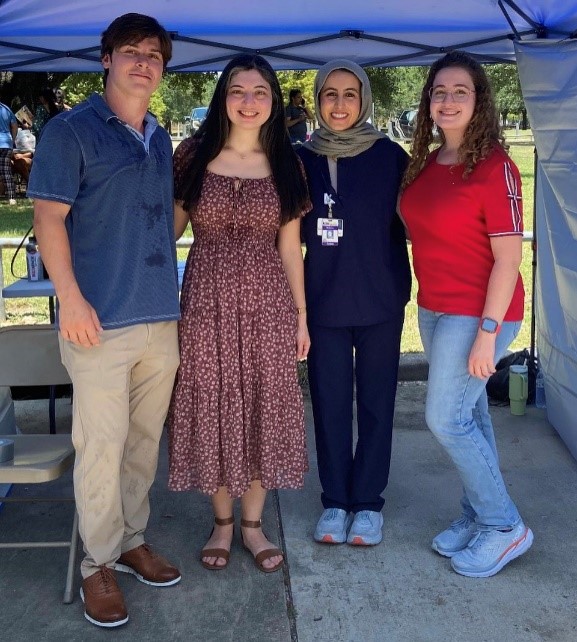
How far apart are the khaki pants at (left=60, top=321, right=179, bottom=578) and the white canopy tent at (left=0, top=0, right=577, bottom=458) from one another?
5.68 ft

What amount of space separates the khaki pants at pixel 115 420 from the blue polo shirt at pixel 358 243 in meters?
0.61

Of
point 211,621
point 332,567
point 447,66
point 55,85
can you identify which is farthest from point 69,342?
point 55,85

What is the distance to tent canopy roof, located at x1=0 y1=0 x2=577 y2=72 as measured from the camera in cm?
377

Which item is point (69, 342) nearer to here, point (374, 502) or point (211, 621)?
point (211, 621)

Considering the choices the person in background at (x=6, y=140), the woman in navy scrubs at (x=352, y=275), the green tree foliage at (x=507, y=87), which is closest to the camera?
the woman in navy scrubs at (x=352, y=275)

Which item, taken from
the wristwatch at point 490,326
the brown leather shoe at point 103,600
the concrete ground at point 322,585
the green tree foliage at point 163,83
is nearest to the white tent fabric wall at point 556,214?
the concrete ground at point 322,585

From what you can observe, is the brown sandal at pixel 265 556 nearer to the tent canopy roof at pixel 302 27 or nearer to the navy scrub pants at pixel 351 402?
A: the navy scrub pants at pixel 351 402

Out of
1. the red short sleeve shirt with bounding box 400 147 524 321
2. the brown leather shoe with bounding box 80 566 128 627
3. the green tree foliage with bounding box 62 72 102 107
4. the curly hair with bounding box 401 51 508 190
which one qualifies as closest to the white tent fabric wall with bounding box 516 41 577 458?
the curly hair with bounding box 401 51 508 190

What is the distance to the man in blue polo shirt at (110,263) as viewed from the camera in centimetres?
254

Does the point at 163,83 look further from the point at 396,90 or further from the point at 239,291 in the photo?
the point at 239,291

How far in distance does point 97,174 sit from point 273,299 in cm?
76

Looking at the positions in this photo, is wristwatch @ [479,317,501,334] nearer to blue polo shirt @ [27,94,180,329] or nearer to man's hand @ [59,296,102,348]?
blue polo shirt @ [27,94,180,329]

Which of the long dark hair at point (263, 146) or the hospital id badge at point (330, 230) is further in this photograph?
the hospital id badge at point (330, 230)

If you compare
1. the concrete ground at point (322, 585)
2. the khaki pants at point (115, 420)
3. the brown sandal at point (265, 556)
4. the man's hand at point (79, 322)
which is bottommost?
the concrete ground at point (322, 585)
